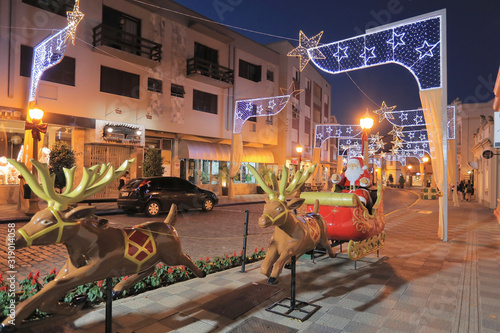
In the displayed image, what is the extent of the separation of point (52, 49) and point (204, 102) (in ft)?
35.6

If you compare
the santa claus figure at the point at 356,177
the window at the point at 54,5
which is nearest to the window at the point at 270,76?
the window at the point at 54,5

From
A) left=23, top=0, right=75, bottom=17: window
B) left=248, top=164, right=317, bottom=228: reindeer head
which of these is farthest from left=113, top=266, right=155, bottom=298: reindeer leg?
left=23, top=0, right=75, bottom=17: window

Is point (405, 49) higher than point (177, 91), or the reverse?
point (177, 91)

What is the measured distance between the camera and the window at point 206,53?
21812 millimetres

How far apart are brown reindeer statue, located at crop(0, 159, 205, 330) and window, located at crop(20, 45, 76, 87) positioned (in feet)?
47.4

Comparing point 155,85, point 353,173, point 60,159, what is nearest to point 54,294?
point 353,173

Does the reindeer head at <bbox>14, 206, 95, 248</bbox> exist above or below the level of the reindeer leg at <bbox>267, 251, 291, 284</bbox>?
above

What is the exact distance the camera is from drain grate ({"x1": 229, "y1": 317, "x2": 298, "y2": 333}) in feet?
11.9

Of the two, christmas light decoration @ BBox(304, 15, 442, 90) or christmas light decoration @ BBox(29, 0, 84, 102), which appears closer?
christmas light decoration @ BBox(304, 15, 442, 90)

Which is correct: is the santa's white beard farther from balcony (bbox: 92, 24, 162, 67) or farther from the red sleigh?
balcony (bbox: 92, 24, 162, 67)

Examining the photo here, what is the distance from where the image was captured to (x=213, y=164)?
23.9 metres

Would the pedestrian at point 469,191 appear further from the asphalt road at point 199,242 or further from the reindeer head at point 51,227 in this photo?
the reindeer head at point 51,227

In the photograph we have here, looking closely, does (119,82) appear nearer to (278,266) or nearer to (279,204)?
(279,204)

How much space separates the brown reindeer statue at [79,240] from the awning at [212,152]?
17.9 metres
